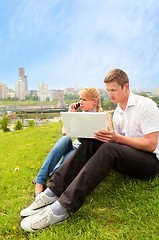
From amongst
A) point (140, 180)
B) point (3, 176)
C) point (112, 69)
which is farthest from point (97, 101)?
point (3, 176)

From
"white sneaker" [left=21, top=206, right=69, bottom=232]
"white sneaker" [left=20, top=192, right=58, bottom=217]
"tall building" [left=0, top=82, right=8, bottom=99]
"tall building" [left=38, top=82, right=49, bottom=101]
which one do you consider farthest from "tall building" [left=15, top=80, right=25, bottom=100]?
"white sneaker" [left=21, top=206, right=69, bottom=232]

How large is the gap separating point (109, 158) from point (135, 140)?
30cm

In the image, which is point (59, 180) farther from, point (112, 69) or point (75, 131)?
point (112, 69)

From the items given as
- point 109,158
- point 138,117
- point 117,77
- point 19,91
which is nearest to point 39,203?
point 109,158

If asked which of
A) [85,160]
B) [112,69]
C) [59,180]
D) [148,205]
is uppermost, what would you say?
[112,69]

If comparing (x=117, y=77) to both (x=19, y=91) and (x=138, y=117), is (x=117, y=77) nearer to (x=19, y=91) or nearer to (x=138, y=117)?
(x=138, y=117)

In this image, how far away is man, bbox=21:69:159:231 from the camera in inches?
70.6

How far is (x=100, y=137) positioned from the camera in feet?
6.23

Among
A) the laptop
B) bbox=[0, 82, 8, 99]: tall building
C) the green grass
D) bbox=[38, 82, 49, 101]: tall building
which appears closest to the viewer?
the green grass

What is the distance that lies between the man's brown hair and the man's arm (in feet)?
1.65

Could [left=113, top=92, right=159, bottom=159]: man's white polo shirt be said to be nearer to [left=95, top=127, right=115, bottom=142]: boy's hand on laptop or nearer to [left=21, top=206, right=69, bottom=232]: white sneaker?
[left=95, top=127, right=115, bottom=142]: boy's hand on laptop

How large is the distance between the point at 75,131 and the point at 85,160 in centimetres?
28

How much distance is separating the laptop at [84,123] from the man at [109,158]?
6 centimetres

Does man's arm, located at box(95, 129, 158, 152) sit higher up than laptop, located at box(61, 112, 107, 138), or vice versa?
laptop, located at box(61, 112, 107, 138)
